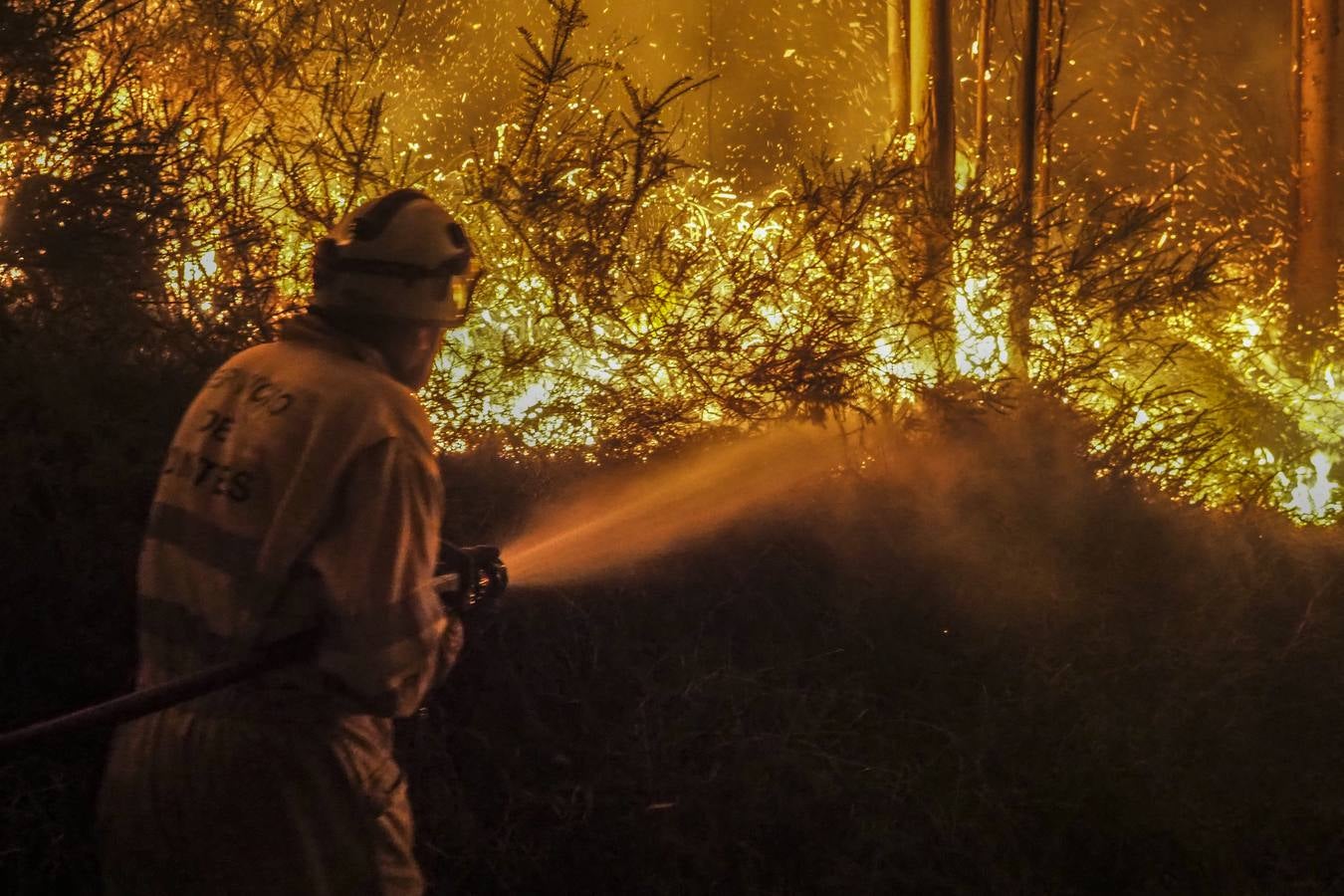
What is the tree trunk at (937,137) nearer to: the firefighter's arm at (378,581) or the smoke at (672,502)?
the smoke at (672,502)

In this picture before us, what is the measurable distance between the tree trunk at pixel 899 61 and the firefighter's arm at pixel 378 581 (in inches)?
234

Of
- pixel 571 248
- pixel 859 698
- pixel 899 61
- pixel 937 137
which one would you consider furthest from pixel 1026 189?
pixel 859 698

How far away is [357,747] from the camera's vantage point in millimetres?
2639

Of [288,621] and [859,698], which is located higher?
[288,621]

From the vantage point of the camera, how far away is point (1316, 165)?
33.0ft

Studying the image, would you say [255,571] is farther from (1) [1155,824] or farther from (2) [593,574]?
(1) [1155,824]

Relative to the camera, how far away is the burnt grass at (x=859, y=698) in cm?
465

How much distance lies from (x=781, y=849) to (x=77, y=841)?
7.83 feet

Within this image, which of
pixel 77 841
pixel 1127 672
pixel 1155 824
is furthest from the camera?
pixel 1127 672

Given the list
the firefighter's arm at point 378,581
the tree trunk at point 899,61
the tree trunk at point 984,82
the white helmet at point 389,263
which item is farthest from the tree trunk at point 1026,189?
the firefighter's arm at point 378,581

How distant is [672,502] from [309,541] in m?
3.79

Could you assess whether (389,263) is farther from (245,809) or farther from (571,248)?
(571,248)

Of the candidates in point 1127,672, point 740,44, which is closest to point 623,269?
point 1127,672

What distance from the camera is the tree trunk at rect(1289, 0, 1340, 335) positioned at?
391 inches
